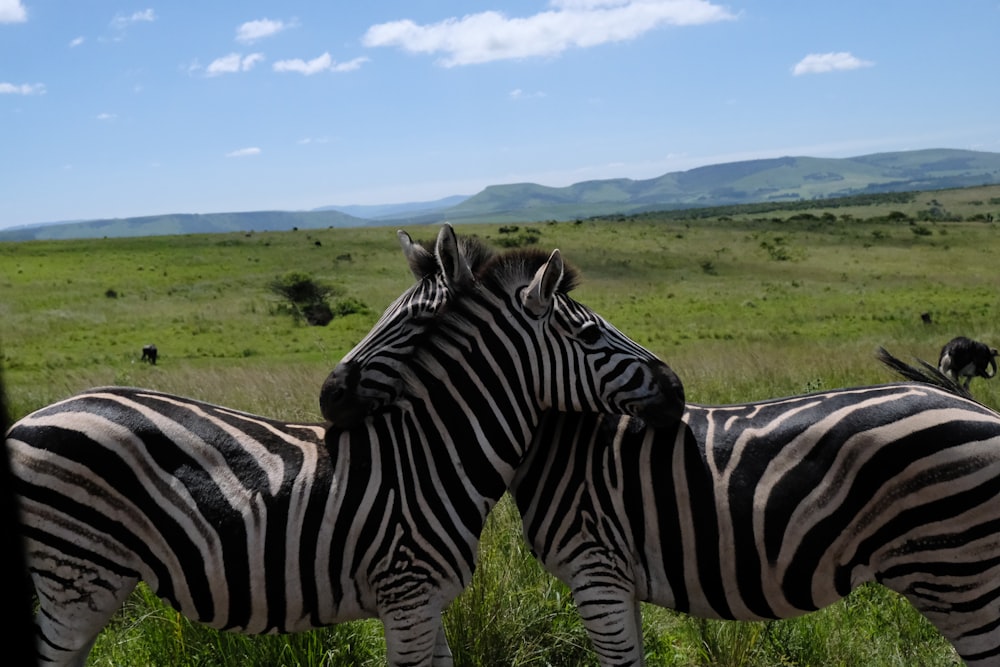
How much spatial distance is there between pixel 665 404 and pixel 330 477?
5.05 ft

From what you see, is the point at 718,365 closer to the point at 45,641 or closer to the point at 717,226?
the point at 45,641

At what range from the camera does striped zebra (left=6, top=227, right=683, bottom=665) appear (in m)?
3.11

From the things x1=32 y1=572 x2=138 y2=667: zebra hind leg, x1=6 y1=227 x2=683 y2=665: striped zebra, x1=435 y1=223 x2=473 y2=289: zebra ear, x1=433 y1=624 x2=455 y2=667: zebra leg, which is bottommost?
x1=433 y1=624 x2=455 y2=667: zebra leg

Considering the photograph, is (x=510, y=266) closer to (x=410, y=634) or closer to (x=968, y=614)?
(x=410, y=634)

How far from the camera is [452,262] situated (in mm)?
3553

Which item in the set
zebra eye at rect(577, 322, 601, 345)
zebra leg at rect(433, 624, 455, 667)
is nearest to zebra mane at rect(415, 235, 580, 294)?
zebra eye at rect(577, 322, 601, 345)

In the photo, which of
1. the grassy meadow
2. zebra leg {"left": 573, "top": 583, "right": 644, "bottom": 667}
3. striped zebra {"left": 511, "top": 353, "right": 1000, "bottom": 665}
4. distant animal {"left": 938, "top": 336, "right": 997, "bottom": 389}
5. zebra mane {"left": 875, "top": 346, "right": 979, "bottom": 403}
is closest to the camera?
striped zebra {"left": 511, "top": 353, "right": 1000, "bottom": 665}

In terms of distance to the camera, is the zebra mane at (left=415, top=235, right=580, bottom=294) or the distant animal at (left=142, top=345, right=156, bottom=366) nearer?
the zebra mane at (left=415, top=235, right=580, bottom=294)

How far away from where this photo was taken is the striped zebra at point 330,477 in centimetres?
311

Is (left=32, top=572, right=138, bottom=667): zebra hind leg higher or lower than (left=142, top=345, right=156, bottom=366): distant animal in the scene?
higher

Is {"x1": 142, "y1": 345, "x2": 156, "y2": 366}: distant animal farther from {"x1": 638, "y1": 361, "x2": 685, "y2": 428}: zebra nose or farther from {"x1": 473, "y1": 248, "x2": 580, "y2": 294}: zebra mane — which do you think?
{"x1": 638, "y1": 361, "x2": 685, "y2": 428}: zebra nose

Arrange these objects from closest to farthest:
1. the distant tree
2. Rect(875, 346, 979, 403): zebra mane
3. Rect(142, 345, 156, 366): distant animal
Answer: Rect(875, 346, 979, 403): zebra mane < Rect(142, 345, 156, 366): distant animal < the distant tree

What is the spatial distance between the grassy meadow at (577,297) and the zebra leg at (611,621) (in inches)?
42.3

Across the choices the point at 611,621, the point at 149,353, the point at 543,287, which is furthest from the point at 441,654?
the point at 149,353
